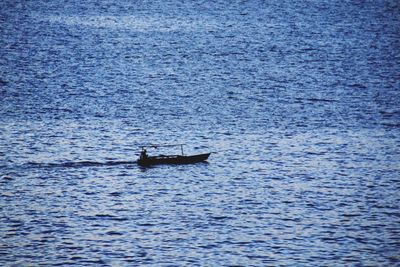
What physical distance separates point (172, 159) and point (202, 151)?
6.49 m

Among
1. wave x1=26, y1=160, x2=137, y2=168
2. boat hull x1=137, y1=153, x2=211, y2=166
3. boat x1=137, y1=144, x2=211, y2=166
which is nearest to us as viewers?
wave x1=26, y1=160, x2=137, y2=168

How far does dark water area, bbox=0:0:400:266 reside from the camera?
163 feet

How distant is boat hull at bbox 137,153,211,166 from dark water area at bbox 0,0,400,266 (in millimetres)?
732

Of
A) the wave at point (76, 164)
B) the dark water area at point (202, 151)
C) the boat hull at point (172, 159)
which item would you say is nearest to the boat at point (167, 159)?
the boat hull at point (172, 159)

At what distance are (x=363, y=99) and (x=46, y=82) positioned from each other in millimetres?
50056

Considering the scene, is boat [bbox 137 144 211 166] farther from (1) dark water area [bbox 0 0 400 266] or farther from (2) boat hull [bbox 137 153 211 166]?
(1) dark water area [bbox 0 0 400 266]

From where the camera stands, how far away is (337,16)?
616ft

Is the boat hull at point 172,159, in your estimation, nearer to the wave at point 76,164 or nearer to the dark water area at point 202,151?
the dark water area at point 202,151

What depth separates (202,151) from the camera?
7419 cm

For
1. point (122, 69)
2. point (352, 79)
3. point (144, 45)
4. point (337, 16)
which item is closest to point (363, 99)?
point (352, 79)

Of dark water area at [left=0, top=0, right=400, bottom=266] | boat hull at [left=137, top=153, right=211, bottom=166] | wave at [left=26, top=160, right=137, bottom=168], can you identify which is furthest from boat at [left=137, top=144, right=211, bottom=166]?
wave at [left=26, top=160, right=137, bottom=168]

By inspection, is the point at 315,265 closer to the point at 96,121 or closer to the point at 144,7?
the point at 96,121

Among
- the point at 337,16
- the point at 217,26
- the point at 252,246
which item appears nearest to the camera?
the point at 252,246

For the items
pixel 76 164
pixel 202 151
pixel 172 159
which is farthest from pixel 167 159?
pixel 76 164
